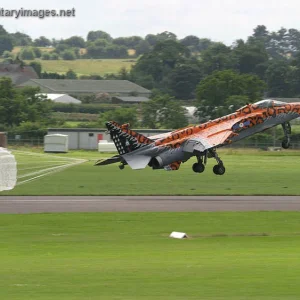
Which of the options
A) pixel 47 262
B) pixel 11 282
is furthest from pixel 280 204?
pixel 11 282

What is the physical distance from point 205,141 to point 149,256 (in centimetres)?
3406

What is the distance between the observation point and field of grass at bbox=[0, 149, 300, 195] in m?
68.1

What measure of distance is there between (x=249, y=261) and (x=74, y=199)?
30.9 meters

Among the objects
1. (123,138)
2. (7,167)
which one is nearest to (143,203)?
(123,138)

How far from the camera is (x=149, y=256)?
34156 millimetres

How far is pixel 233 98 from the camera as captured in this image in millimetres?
142875

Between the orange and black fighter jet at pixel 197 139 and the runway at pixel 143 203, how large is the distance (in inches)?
132

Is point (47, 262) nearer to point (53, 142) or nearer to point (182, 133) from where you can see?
point (182, 133)

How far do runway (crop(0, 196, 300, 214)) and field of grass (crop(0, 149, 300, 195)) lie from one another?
3.58 meters

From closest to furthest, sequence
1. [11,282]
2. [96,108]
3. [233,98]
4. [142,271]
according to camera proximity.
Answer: [11,282] → [142,271] → [233,98] → [96,108]

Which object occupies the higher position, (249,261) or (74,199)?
(249,261)

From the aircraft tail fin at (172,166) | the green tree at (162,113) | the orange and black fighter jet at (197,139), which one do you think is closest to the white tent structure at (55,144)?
the green tree at (162,113)

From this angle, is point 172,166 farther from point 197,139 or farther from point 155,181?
point 155,181

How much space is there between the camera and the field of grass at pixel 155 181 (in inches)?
2682
